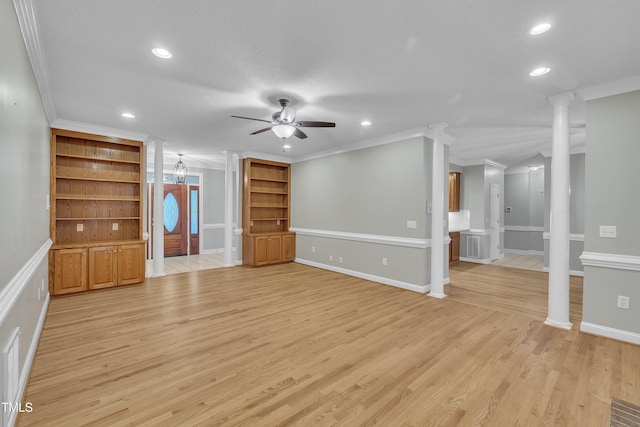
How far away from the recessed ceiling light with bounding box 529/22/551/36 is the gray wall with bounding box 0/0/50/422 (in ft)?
11.1

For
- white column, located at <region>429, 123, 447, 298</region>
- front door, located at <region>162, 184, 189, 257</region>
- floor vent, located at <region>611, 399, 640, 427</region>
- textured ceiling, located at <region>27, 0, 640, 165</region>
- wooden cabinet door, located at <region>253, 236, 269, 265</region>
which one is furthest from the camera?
front door, located at <region>162, 184, 189, 257</region>

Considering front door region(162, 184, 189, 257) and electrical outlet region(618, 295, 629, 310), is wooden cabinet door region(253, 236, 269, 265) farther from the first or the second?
electrical outlet region(618, 295, 629, 310)

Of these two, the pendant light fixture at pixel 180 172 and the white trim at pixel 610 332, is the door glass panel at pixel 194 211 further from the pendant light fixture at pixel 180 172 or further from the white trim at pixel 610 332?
the white trim at pixel 610 332

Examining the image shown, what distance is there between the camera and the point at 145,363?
2.61 m

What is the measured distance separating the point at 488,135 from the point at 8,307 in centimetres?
622

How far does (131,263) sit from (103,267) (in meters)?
0.40

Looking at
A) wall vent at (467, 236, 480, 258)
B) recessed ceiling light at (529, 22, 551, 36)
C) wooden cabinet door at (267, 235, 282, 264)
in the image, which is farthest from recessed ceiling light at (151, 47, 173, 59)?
wall vent at (467, 236, 480, 258)

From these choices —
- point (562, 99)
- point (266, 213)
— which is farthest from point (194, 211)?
point (562, 99)

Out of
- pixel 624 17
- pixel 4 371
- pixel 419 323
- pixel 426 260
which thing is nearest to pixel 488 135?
pixel 426 260

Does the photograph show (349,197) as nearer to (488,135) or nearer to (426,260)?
(426,260)

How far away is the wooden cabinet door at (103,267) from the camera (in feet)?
15.7

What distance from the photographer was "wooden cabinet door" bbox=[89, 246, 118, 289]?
4777 millimetres

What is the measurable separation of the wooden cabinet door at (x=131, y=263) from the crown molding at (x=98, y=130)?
194 centimetres

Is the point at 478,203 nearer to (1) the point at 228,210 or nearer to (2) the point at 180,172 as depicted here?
(1) the point at 228,210
